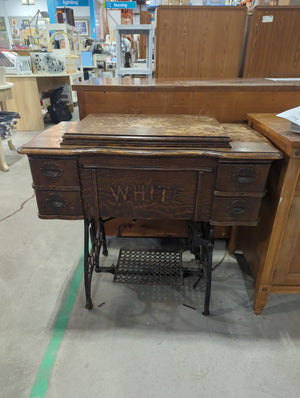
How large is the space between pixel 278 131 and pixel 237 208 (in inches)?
14.2

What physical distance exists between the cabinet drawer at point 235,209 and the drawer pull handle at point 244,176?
0.24 feet

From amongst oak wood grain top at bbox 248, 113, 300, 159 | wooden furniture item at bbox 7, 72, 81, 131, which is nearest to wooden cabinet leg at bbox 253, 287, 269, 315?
oak wood grain top at bbox 248, 113, 300, 159

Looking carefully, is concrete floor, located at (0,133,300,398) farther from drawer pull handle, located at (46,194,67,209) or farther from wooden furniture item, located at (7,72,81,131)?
wooden furniture item, located at (7,72,81,131)

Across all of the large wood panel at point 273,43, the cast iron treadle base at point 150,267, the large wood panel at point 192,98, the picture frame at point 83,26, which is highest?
the picture frame at point 83,26

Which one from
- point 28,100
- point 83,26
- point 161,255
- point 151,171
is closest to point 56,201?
point 151,171

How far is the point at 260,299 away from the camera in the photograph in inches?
52.7

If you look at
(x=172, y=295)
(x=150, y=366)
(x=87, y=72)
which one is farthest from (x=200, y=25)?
(x=87, y=72)

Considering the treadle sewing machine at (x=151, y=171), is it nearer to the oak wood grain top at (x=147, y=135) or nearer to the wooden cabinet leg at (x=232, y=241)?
the oak wood grain top at (x=147, y=135)

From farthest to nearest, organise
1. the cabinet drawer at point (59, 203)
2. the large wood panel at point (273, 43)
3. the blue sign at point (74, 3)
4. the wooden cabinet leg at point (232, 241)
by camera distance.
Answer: the blue sign at point (74, 3) < the large wood panel at point (273, 43) < the wooden cabinet leg at point (232, 241) < the cabinet drawer at point (59, 203)

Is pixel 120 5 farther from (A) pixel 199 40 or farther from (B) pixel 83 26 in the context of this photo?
(A) pixel 199 40

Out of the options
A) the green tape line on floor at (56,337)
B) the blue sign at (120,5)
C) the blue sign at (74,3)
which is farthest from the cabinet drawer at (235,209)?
the blue sign at (74,3)

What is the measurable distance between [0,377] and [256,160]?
1.35 m

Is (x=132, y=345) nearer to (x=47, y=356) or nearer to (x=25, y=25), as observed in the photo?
(x=47, y=356)

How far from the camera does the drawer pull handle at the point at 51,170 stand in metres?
1.04
